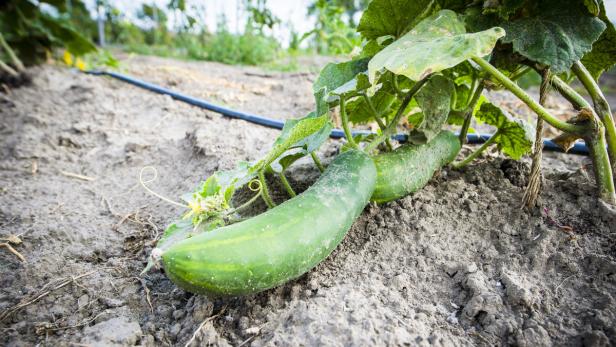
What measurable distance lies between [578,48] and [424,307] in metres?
0.94

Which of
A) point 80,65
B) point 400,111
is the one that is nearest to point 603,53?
point 400,111

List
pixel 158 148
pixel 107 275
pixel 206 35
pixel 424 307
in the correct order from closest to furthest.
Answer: pixel 424 307
pixel 107 275
pixel 158 148
pixel 206 35

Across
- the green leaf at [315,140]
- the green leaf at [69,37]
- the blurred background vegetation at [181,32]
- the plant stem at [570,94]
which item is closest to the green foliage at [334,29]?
the blurred background vegetation at [181,32]

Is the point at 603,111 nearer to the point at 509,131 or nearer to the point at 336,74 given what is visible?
the point at 509,131

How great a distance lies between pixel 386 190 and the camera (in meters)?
1.49

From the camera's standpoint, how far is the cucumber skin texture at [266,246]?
100 centimetres

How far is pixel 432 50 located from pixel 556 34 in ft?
1.67

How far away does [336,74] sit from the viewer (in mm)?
1509

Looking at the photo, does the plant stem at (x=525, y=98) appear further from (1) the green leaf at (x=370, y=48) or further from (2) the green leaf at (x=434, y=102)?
(1) the green leaf at (x=370, y=48)

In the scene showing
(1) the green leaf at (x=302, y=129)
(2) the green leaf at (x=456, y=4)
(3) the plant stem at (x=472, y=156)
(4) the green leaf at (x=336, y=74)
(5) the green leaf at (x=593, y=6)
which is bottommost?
(3) the plant stem at (x=472, y=156)

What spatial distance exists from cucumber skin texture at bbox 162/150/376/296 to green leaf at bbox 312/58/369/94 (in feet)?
1.29

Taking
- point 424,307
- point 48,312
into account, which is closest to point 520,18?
point 424,307

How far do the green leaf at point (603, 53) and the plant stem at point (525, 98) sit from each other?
0.30 meters

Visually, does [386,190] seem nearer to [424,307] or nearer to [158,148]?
[424,307]
